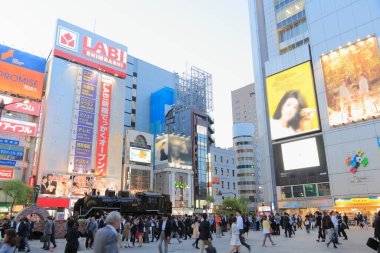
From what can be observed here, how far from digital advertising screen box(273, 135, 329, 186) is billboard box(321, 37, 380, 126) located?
498 centimetres

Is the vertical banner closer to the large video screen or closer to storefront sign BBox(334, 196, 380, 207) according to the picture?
the large video screen

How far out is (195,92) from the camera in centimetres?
9088

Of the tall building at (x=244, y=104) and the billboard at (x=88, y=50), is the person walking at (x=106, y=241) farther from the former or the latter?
the tall building at (x=244, y=104)

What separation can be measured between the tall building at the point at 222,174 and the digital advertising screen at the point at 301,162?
3493 centimetres

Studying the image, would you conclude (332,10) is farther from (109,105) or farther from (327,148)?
(109,105)

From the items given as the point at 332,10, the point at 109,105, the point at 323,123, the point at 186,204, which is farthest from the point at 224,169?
the point at 332,10

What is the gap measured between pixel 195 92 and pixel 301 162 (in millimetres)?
45942

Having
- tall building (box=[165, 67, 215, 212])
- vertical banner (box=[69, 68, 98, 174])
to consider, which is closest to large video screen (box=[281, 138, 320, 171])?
tall building (box=[165, 67, 215, 212])

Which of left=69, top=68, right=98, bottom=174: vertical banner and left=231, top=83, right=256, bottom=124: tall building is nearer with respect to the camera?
left=69, top=68, right=98, bottom=174: vertical banner

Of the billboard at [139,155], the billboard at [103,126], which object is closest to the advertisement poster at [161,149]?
the billboard at [139,155]

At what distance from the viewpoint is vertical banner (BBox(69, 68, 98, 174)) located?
194ft

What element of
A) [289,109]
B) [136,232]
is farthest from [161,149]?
[136,232]

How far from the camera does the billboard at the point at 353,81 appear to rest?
42.8 m

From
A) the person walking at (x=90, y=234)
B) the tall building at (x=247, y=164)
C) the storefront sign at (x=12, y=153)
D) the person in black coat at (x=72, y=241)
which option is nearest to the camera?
the person in black coat at (x=72, y=241)
